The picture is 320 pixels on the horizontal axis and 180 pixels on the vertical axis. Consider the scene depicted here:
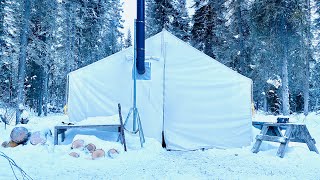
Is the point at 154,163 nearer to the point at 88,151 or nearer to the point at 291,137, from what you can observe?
the point at 88,151

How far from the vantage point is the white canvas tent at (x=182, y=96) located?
8047mm

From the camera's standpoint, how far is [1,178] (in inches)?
178

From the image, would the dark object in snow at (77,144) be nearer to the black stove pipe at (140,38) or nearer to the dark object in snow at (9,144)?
the dark object in snow at (9,144)

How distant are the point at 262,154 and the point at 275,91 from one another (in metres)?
18.9

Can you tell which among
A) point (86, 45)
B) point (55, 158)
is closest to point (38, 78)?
point (86, 45)

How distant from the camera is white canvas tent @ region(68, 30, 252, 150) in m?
8.05

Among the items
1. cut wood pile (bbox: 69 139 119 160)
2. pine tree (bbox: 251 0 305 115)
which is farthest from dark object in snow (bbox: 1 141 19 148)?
pine tree (bbox: 251 0 305 115)

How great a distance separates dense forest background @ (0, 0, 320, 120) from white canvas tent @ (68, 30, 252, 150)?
524cm

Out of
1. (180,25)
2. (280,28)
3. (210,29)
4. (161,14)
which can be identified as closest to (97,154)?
(280,28)

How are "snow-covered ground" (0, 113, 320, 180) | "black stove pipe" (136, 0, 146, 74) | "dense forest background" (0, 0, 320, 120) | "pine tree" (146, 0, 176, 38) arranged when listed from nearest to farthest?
"snow-covered ground" (0, 113, 320, 180)
"black stove pipe" (136, 0, 146, 74)
"dense forest background" (0, 0, 320, 120)
"pine tree" (146, 0, 176, 38)

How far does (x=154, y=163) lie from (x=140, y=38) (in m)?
3.13

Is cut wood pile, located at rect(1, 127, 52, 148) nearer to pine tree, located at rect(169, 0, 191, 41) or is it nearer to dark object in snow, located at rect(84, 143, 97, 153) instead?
dark object in snow, located at rect(84, 143, 97, 153)

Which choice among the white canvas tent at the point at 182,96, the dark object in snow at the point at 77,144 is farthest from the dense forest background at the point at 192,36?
the dark object in snow at the point at 77,144

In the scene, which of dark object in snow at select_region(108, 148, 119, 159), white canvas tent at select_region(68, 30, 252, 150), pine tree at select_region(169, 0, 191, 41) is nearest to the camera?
dark object in snow at select_region(108, 148, 119, 159)
